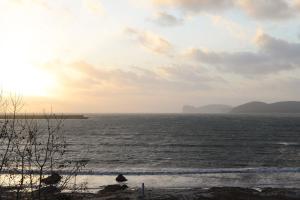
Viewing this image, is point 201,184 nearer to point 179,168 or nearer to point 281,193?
point 281,193

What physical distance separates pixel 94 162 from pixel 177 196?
32374 mm

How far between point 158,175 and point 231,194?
55.2 ft

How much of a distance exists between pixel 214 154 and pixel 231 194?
40.7 m

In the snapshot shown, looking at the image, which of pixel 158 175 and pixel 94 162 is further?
pixel 94 162

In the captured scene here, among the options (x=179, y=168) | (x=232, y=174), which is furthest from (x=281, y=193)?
(x=179, y=168)

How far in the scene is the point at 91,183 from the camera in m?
45.0

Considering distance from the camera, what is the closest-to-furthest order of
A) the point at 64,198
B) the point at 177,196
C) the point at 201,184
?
the point at 64,198 < the point at 177,196 < the point at 201,184

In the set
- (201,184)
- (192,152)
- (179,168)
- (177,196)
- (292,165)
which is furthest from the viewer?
(192,152)

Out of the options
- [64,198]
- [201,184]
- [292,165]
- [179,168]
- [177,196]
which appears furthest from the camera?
[292,165]

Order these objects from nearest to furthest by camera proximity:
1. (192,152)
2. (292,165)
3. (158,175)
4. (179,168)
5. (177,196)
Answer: (177,196), (158,175), (179,168), (292,165), (192,152)

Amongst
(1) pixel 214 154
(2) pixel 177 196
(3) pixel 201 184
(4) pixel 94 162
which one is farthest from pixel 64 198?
(1) pixel 214 154

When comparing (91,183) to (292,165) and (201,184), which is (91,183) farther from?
(292,165)

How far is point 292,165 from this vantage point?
62.3 metres

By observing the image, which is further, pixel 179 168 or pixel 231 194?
pixel 179 168
